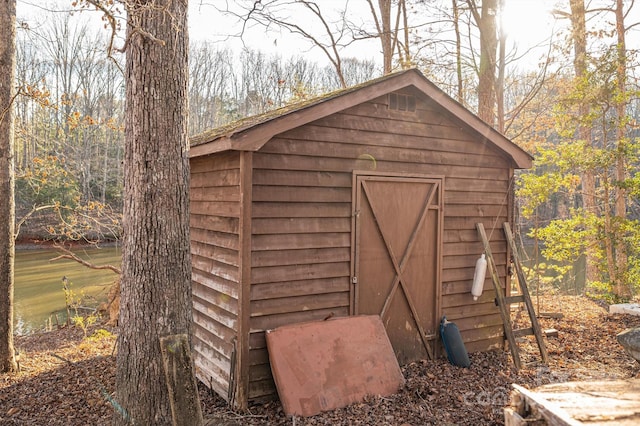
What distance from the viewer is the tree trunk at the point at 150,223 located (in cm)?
→ 369

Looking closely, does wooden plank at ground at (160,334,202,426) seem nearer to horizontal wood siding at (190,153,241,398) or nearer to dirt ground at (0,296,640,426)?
dirt ground at (0,296,640,426)

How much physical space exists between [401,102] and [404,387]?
3.42 metres

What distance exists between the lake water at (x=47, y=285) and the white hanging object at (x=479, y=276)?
7199 mm

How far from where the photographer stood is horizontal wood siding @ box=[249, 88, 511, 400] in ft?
16.0

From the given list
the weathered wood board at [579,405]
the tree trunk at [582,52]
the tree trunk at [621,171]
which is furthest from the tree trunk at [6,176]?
the tree trunk at [582,52]

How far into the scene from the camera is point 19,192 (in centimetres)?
2333

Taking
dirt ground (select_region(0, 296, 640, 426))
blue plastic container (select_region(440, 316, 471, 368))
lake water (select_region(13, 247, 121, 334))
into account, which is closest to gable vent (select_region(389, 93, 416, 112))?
blue plastic container (select_region(440, 316, 471, 368))

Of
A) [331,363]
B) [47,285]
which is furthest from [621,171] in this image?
[47,285]

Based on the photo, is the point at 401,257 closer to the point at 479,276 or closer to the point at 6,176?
the point at 479,276

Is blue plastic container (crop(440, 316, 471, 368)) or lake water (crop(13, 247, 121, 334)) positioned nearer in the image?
blue plastic container (crop(440, 316, 471, 368))

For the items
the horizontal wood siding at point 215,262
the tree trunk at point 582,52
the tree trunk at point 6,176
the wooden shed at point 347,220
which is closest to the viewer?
the wooden shed at point 347,220

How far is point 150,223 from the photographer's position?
3.69 metres

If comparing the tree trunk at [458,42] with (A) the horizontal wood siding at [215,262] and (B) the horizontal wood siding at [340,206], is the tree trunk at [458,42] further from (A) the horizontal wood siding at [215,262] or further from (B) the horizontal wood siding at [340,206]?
(A) the horizontal wood siding at [215,262]

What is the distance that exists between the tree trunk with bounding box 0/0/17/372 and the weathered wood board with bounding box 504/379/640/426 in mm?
6324
